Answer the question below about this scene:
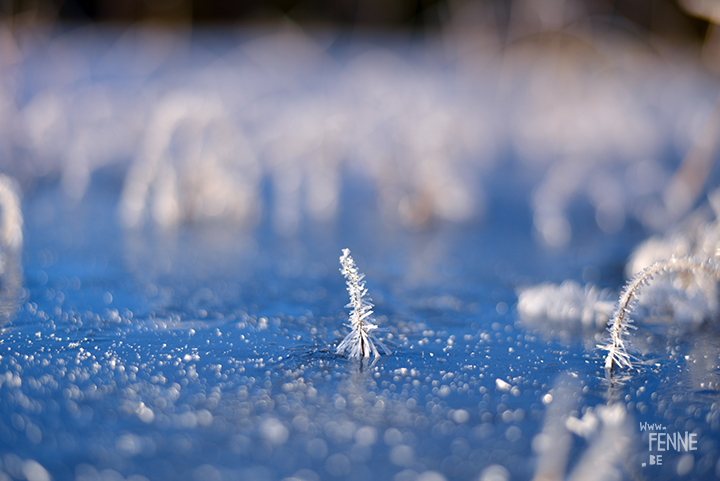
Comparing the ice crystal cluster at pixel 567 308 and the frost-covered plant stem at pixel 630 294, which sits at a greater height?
the ice crystal cluster at pixel 567 308

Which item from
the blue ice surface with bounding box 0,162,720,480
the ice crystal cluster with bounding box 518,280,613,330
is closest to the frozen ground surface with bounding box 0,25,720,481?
the blue ice surface with bounding box 0,162,720,480

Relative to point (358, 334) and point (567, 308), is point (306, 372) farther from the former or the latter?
point (567, 308)

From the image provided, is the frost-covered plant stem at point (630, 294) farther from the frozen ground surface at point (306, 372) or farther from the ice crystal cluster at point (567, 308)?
the ice crystal cluster at point (567, 308)

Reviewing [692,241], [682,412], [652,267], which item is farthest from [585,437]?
[692,241]

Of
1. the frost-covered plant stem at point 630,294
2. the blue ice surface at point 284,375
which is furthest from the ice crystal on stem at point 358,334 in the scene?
the frost-covered plant stem at point 630,294

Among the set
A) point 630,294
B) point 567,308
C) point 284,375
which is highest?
point 567,308

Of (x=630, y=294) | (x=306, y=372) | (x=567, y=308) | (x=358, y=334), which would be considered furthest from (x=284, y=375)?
(x=567, y=308)

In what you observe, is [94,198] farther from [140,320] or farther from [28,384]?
[28,384]
